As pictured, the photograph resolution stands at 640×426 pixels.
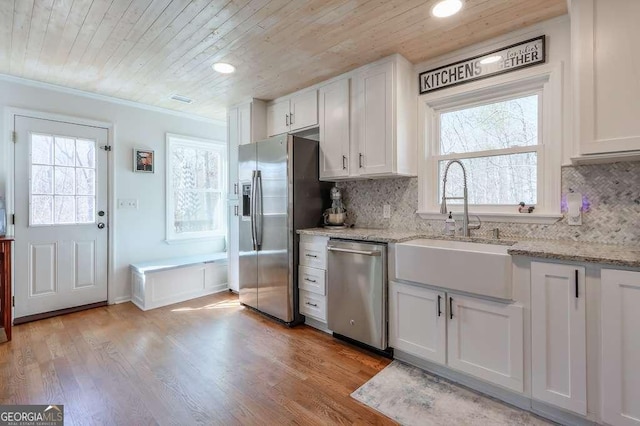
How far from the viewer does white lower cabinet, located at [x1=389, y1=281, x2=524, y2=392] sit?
5.76ft

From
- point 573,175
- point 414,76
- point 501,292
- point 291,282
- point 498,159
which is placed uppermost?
point 414,76

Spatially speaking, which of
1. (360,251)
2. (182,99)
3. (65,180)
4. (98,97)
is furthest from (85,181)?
(360,251)

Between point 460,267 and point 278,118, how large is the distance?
106 inches

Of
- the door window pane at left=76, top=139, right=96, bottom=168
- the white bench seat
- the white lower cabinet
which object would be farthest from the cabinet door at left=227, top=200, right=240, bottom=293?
the white lower cabinet

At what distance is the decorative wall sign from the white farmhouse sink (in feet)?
4.32

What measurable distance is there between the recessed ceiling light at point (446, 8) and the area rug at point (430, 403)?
2.46 m

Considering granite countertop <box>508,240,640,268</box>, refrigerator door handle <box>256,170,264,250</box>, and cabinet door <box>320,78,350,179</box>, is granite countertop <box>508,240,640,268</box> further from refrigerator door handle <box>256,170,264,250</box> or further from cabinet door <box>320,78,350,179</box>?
refrigerator door handle <box>256,170,264,250</box>

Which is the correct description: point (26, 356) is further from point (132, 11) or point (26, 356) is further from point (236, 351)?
point (132, 11)

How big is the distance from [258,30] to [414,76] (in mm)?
1411

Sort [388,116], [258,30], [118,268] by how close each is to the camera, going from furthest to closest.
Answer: [118,268]
[388,116]
[258,30]

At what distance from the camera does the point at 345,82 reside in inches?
116

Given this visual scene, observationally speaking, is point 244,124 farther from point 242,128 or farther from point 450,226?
point 450,226

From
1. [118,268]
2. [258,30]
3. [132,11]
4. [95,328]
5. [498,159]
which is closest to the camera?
[132,11]

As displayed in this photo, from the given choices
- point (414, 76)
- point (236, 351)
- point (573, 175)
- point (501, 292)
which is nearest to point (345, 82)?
point (414, 76)
